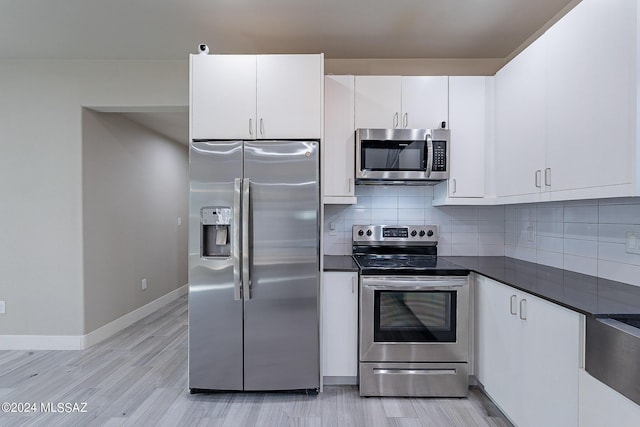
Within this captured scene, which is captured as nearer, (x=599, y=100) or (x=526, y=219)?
(x=599, y=100)

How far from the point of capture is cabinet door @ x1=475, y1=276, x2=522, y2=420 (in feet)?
5.56

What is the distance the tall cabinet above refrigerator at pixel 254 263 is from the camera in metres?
2.05

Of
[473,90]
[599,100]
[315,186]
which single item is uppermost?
[473,90]

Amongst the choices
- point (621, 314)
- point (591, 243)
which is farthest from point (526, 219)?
point (621, 314)

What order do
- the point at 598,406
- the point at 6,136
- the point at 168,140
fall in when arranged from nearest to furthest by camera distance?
the point at 598,406, the point at 6,136, the point at 168,140

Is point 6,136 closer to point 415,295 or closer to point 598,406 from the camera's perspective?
point 415,295

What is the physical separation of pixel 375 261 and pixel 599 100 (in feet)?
5.15

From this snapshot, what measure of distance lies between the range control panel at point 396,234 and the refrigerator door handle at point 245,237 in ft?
3.21

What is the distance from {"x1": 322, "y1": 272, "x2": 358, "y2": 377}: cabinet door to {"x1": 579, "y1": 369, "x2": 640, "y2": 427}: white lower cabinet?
122 centimetres

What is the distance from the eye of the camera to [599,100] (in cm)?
140

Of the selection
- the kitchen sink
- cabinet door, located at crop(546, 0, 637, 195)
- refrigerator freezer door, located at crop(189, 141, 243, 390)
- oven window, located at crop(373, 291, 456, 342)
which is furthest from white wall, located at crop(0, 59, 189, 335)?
the kitchen sink

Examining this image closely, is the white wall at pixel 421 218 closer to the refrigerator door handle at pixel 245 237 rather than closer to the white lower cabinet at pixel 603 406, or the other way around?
the refrigerator door handle at pixel 245 237

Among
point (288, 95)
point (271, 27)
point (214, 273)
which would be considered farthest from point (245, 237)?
point (271, 27)

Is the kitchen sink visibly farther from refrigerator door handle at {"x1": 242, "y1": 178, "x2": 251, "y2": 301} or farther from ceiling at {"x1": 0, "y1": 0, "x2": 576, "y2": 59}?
ceiling at {"x1": 0, "y1": 0, "x2": 576, "y2": 59}
